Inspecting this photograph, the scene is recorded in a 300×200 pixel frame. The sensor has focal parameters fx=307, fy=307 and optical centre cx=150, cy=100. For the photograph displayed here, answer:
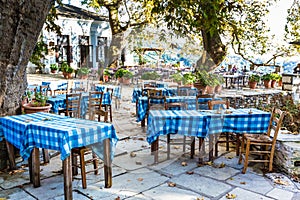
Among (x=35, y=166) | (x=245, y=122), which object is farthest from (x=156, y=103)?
(x=35, y=166)

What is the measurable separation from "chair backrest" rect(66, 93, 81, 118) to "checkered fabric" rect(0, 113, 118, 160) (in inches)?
83.9

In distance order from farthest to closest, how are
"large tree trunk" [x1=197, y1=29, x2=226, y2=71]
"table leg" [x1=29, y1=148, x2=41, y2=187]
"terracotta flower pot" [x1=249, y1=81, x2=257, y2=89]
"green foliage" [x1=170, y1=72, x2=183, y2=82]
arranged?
1. "terracotta flower pot" [x1=249, y1=81, x2=257, y2=89]
2. "large tree trunk" [x1=197, y1=29, x2=226, y2=71]
3. "green foliage" [x1=170, y1=72, x2=183, y2=82]
4. "table leg" [x1=29, y1=148, x2=41, y2=187]

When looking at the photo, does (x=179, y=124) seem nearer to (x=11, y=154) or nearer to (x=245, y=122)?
(x=245, y=122)

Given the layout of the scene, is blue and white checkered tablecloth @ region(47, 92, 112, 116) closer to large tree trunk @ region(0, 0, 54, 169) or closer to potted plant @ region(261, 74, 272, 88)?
large tree trunk @ region(0, 0, 54, 169)

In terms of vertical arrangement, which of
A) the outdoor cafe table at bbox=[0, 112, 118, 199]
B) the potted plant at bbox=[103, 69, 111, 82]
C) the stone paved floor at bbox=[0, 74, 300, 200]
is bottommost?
the stone paved floor at bbox=[0, 74, 300, 200]

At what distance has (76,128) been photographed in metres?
3.20

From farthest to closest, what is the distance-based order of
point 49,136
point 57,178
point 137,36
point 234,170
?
1. point 137,36
2. point 234,170
3. point 57,178
4. point 49,136

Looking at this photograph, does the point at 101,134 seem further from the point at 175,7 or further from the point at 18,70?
the point at 175,7

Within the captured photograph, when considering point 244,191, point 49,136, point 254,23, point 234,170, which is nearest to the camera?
point 49,136

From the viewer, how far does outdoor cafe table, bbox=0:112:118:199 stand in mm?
3127

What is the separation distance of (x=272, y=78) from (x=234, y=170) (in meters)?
10.2

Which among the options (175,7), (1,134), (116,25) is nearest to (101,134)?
(1,134)

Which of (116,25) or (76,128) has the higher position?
(116,25)

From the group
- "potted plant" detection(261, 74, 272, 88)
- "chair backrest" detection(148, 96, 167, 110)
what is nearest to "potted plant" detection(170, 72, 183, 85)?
"chair backrest" detection(148, 96, 167, 110)
